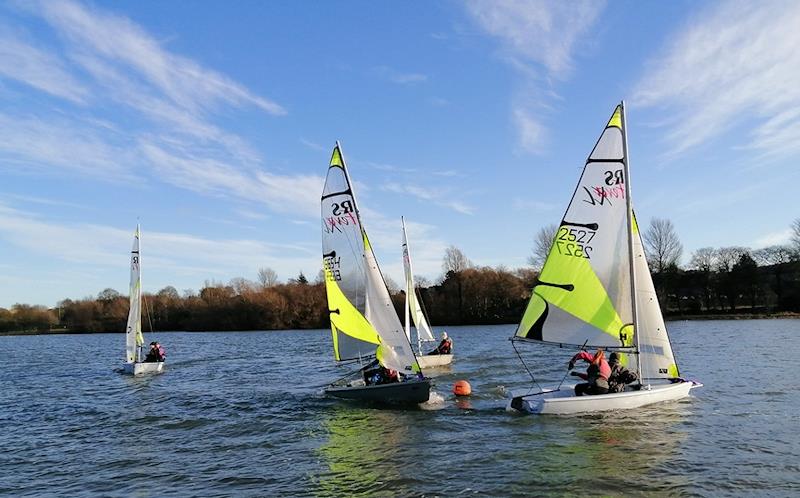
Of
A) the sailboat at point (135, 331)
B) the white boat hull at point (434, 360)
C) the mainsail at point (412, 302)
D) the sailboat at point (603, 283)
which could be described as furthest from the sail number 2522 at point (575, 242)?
the sailboat at point (135, 331)

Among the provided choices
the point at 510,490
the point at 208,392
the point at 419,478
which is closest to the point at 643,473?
the point at 510,490

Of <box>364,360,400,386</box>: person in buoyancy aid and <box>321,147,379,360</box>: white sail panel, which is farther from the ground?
<box>321,147,379,360</box>: white sail panel

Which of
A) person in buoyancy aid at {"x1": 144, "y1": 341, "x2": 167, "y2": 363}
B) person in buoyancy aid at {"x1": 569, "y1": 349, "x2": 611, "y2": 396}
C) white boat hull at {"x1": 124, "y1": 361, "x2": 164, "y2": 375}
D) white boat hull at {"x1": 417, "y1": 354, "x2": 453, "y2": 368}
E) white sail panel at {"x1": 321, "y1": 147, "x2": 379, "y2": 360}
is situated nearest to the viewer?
person in buoyancy aid at {"x1": 569, "y1": 349, "x2": 611, "y2": 396}

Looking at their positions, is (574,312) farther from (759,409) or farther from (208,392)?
(208,392)

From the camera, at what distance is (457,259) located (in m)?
107

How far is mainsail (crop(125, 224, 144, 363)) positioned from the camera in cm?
3055

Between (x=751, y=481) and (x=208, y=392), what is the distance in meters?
18.4

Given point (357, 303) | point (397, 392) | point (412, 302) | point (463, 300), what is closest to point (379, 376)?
point (397, 392)

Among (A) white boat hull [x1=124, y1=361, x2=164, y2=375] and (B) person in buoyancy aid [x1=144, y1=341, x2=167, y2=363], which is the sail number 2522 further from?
(B) person in buoyancy aid [x1=144, y1=341, x2=167, y2=363]

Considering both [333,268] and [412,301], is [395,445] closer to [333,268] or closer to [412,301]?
[333,268]

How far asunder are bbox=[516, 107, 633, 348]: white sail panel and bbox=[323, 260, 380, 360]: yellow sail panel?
4.99m

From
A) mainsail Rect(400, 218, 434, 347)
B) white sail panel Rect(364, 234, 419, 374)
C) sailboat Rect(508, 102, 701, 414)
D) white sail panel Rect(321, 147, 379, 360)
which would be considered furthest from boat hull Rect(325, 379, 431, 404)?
mainsail Rect(400, 218, 434, 347)

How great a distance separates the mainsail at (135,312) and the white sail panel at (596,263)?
22957mm

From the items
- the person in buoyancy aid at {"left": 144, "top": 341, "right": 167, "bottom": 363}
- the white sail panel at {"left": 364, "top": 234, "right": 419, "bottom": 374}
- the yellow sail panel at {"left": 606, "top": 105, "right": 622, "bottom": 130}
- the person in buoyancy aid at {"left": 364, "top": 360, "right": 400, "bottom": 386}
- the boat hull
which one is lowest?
the boat hull
